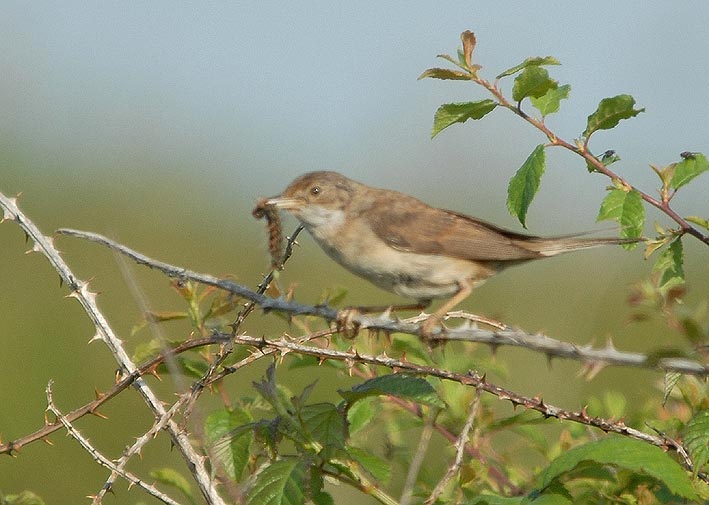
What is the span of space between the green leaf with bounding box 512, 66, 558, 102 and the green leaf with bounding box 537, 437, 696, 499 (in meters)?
0.96

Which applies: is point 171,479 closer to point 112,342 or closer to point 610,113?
point 112,342

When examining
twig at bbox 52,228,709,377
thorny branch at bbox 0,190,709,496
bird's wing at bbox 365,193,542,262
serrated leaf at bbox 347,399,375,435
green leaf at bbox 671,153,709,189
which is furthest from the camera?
bird's wing at bbox 365,193,542,262

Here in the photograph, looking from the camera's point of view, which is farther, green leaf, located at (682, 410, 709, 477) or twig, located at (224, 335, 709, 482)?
twig, located at (224, 335, 709, 482)

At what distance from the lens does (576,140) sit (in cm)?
284

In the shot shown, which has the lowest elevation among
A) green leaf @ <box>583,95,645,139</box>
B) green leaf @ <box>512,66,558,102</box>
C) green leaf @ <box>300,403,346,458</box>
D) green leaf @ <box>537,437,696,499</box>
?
green leaf @ <box>300,403,346,458</box>

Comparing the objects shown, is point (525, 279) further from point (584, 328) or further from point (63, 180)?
point (63, 180)

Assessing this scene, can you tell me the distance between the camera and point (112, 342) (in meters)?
2.72

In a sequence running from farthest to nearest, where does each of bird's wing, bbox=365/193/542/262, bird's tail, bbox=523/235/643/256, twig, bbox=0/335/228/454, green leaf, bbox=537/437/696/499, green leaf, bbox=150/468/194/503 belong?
bird's wing, bbox=365/193/542/262 → bird's tail, bbox=523/235/643/256 → green leaf, bbox=150/468/194/503 → twig, bbox=0/335/228/454 → green leaf, bbox=537/437/696/499

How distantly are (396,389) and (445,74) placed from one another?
89 cm

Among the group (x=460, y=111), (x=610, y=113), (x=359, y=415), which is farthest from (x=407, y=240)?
(x=610, y=113)

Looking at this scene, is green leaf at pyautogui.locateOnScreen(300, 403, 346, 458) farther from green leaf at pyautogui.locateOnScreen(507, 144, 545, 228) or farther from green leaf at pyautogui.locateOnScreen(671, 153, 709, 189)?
green leaf at pyautogui.locateOnScreen(671, 153, 709, 189)

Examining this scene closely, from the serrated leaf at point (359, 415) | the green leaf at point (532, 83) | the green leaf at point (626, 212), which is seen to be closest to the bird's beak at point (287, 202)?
the serrated leaf at point (359, 415)

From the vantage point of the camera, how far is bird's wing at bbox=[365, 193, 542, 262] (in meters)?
4.51

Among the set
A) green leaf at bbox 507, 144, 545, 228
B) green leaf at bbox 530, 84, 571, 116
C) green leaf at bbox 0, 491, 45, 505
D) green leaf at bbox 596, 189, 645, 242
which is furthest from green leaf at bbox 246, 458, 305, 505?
green leaf at bbox 530, 84, 571, 116
